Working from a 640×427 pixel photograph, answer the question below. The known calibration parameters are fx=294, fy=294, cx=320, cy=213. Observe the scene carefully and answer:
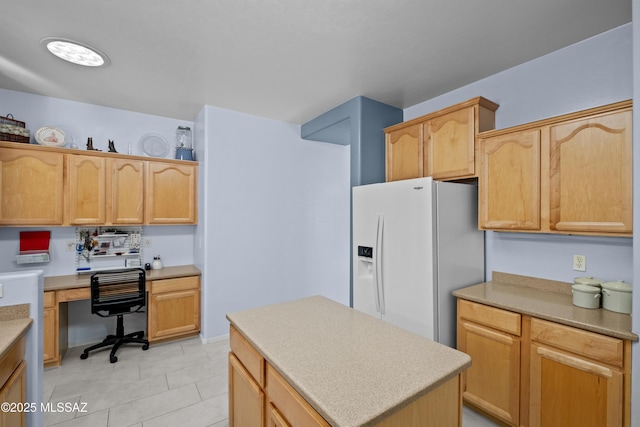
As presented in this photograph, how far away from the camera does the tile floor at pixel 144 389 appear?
2096 millimetres

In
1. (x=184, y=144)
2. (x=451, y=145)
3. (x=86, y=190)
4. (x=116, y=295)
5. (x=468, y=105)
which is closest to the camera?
(x=468, y=105)

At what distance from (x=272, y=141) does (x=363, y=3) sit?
2272mm

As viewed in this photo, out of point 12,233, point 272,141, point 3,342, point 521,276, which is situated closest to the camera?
point 3,342

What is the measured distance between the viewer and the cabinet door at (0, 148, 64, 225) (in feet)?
8.91

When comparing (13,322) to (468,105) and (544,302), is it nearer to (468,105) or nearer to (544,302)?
(544,302)

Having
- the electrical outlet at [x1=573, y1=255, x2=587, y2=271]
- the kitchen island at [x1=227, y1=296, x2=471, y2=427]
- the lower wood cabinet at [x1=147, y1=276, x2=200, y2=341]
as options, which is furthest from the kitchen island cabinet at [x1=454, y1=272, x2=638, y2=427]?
the lower wood cabinet at [x1=147, y1=276, x2=200, y2=341]

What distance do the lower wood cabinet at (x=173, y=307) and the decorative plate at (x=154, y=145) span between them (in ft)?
5.08

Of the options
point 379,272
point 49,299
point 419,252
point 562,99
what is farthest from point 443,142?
point 49,299

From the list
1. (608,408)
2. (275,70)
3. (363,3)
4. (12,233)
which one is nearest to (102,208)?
(12,233)

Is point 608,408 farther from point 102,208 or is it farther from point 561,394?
point 102,208

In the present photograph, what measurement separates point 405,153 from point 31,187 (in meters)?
3.62

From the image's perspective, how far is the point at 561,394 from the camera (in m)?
1.68

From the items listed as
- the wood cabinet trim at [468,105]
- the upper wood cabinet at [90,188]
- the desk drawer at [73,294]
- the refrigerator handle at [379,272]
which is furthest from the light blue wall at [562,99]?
the desk drawer at [73,294]

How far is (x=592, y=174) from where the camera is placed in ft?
5.84
